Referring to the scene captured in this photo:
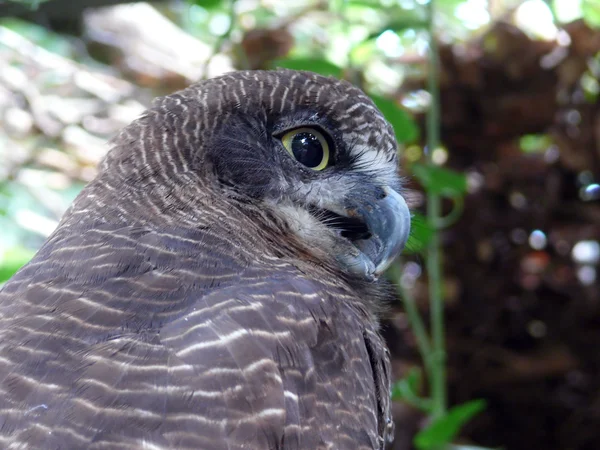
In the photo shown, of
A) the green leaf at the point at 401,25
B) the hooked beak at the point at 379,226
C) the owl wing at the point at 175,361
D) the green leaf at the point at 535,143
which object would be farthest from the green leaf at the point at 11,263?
the green leaf at the point at 535,143

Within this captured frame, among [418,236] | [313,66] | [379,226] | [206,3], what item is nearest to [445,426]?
[418,236]

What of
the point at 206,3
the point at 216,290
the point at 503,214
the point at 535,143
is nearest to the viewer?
the point at 216,290

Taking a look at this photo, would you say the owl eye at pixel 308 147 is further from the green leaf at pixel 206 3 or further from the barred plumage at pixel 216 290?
the green leaf at pixel 206 3

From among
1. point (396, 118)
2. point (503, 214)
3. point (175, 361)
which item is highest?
point (396, 118)

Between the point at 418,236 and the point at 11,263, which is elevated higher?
the point at 418,236

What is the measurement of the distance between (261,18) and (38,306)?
3423 millimetres

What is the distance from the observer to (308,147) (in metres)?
2.09

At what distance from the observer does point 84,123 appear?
4.70m

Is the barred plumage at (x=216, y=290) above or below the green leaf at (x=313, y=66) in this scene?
below

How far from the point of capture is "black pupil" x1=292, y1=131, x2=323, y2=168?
2088 millimetres

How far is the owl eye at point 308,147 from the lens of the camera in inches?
82.2

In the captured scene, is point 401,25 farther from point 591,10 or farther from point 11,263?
point 591,10

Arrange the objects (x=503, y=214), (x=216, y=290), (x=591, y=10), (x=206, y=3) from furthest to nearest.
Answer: (x=591, y=10) → (x=503, y=214) → (x=206, y=3) → (x=216, y=290)

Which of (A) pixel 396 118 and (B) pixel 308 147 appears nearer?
(B) pixel 308 147
